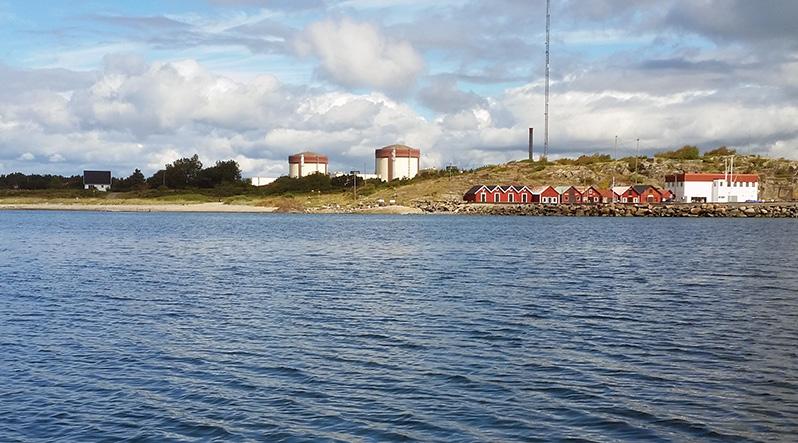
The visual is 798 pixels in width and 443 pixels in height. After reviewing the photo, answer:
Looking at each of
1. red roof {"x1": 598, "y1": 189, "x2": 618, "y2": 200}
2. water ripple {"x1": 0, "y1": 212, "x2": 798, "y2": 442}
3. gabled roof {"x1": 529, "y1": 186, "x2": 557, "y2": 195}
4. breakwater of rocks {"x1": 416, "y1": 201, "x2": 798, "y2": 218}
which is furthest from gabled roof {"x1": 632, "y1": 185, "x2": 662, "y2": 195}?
water ripple {"x1": 0, "y1": 212, "x2": 798, "y2": 442}

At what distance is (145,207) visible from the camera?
168 meters

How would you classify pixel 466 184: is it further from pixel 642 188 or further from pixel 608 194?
pixel 642 188

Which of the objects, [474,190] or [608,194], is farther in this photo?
[474,190]

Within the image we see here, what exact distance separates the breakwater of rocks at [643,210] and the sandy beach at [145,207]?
42597 mm

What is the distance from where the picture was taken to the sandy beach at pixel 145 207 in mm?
164000

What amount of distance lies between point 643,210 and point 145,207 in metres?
98.1

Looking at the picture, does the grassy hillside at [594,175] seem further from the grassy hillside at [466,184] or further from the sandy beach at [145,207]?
the sandy beach at [145,207]

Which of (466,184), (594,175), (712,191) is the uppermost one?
(594,175)

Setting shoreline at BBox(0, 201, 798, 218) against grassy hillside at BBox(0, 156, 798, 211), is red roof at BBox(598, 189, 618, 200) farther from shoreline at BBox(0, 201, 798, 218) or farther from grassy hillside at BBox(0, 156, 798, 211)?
grassy hillside at BBox(0, 156, 798, 211)

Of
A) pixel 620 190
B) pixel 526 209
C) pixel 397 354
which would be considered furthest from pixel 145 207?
pixel 397 354

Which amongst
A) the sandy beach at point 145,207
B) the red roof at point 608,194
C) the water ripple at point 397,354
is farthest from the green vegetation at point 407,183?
the water ripple at point 397,354

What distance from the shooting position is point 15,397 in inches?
620

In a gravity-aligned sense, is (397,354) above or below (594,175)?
below

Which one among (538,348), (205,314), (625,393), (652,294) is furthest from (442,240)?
(625,393)
